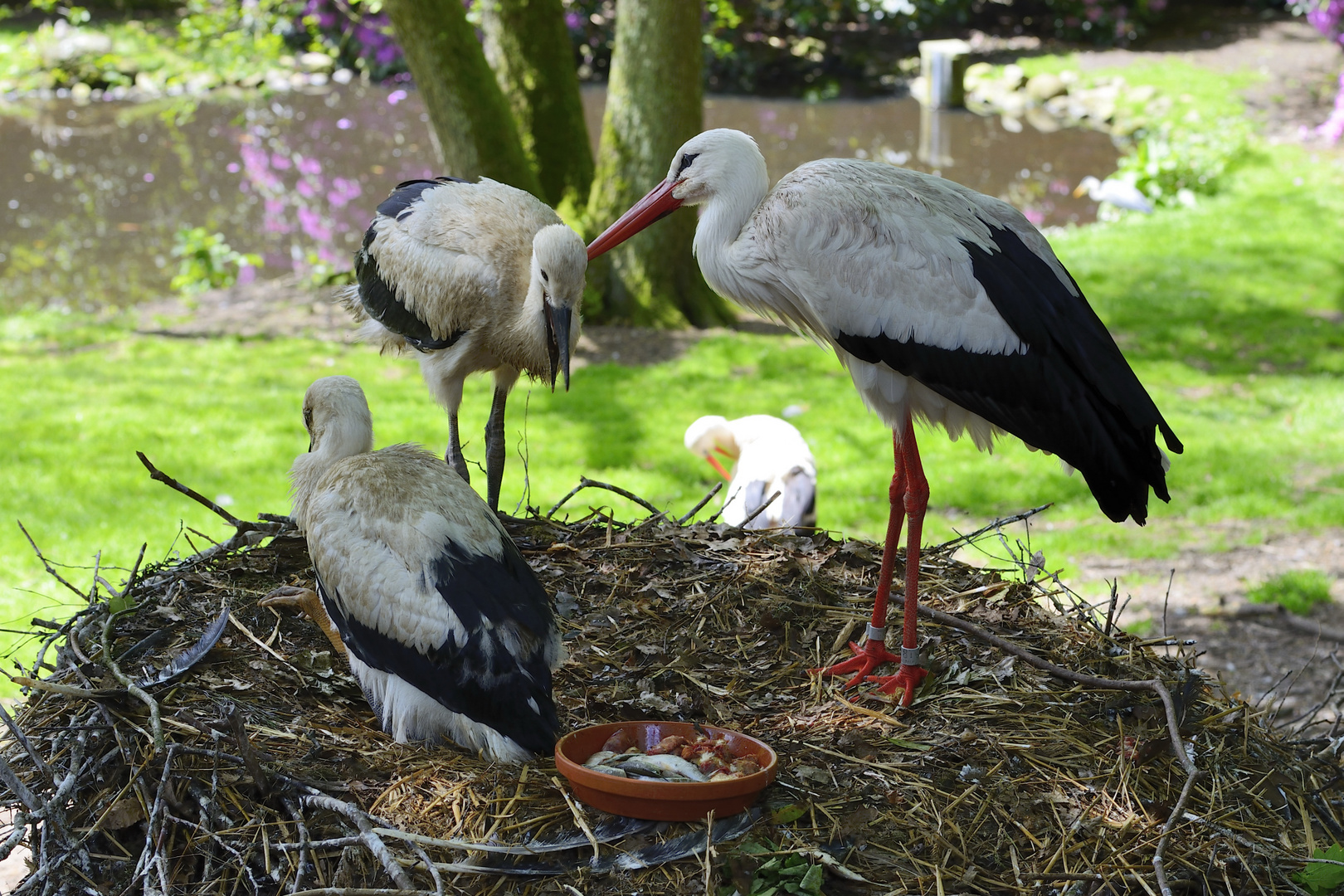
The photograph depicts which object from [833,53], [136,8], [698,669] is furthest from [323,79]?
[698,669]

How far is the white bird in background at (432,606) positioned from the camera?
3.09 metres

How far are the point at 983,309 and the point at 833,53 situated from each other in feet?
67.3

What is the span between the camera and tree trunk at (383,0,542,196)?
743 centimetres

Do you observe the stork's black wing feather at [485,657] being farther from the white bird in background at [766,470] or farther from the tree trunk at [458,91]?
the tree trunk at [458,91]

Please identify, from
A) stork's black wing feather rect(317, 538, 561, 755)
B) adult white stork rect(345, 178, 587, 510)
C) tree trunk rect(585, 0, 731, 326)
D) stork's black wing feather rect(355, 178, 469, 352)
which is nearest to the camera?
stork's black wing feather rect(317, 538, 561, 755)

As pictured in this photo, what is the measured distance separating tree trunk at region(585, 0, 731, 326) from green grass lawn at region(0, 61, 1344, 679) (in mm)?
660

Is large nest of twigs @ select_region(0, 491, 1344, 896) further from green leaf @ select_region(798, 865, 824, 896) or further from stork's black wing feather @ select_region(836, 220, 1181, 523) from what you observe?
stork's black wing feather @ select_region(836, 220, 1181, 523)

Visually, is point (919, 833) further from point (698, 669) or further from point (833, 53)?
point (833, 53)

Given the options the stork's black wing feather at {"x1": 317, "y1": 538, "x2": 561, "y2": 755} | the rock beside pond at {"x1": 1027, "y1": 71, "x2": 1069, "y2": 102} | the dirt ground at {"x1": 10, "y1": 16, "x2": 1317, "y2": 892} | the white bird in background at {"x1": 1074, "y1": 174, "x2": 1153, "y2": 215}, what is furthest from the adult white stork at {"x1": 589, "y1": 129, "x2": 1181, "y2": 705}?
the rock beside pond at {"x1": 1027, "y1": 71, "x2": 1069, "y2": 102}

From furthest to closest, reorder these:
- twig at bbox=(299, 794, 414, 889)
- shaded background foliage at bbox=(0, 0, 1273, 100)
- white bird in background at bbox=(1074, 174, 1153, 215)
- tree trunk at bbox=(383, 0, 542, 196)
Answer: shaded background foliage at bbox=(0, 0, 1273, 100)
white bird in background at bbox=(1074, 174, 1153, 215)
tree trunk at bbox=(383, 0, 542, 196)
twig at bbox=(299, 794, 414, 889)

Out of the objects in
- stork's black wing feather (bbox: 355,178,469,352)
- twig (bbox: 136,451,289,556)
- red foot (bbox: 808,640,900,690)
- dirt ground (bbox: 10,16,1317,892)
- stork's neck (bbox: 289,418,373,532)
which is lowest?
dirt ground (bbox: 10,16,1317,892)

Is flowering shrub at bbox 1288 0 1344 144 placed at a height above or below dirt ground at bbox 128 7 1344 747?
above

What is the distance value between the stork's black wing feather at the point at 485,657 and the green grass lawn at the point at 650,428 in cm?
295

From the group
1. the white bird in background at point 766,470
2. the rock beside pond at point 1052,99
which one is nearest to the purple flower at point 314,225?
the white bird in background at point 766,470
